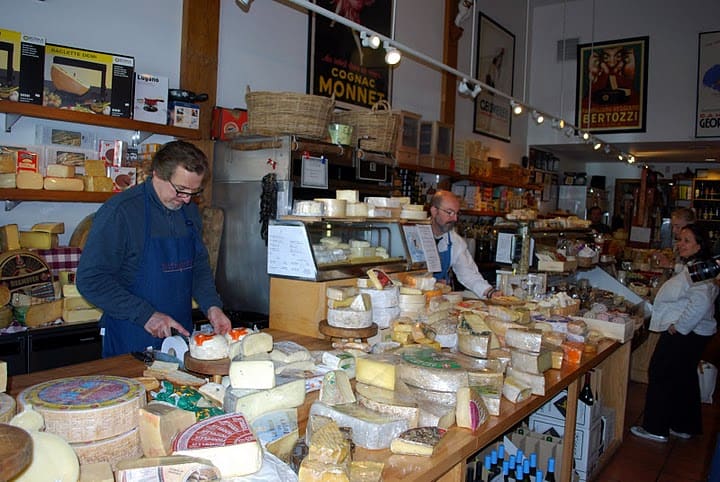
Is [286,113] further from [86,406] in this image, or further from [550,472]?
[86,406]

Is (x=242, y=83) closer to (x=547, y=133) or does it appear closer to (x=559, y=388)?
(x=559, y=388)

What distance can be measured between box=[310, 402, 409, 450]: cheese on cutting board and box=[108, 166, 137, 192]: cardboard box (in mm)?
2867

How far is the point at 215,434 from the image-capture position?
4.68 feet

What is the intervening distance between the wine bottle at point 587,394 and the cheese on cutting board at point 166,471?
10.3 feet

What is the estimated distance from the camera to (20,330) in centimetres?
345

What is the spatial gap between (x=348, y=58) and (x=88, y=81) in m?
3.61

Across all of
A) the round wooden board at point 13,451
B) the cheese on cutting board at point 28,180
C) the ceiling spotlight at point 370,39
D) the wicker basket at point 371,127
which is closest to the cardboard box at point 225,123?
the wicker basket at point 371,127

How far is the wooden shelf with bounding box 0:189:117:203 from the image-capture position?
11.5 feet

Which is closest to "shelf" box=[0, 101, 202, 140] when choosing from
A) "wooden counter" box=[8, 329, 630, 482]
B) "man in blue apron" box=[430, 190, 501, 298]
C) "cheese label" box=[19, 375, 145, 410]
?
"wooden counter" box=[8, 329, 630, 482]

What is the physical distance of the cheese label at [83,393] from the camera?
58.0 inches

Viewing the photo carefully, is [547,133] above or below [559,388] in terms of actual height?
above

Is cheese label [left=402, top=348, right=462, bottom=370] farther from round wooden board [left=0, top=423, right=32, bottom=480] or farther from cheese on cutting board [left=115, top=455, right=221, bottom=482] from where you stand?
round wooden board [left=0, top=423, right=32, bottom=480]

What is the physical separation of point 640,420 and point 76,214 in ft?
17.6

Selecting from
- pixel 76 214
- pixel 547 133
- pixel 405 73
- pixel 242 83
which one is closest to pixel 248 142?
pixel 242 83
